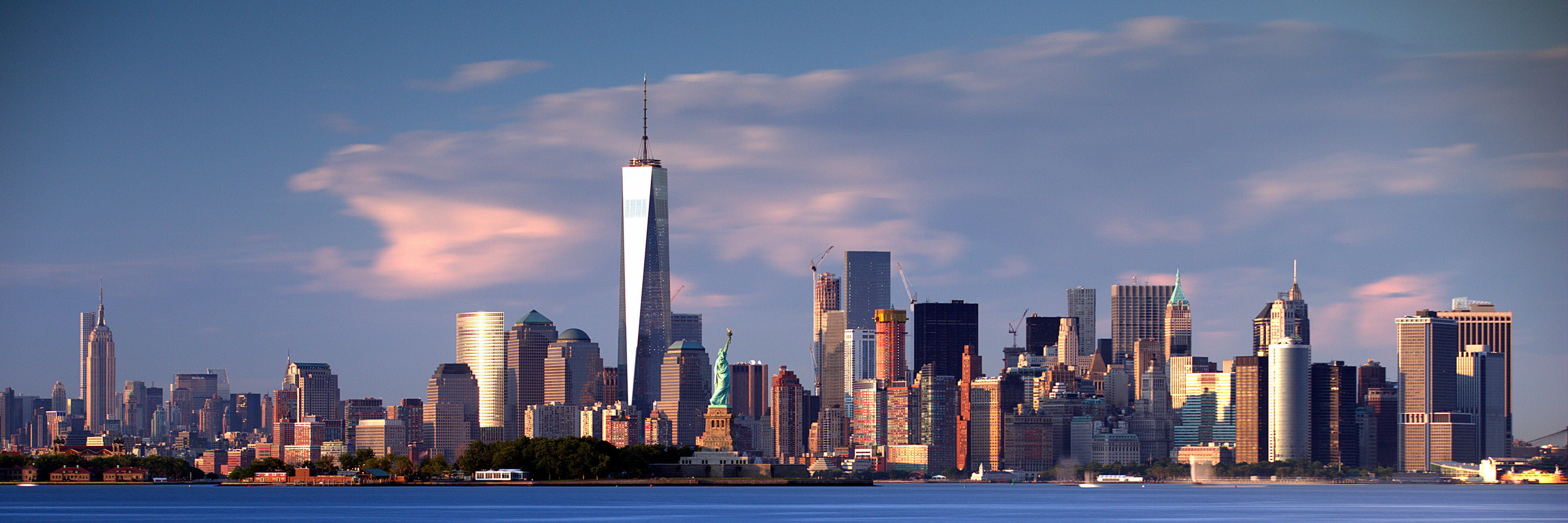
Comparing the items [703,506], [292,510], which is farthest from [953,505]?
[292,510]

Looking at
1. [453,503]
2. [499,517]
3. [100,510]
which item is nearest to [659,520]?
[499,517]

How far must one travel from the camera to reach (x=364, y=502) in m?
164

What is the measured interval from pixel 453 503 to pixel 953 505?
46.1m

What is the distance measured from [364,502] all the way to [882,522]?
1922 inches

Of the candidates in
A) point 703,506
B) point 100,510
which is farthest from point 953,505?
point 100,510

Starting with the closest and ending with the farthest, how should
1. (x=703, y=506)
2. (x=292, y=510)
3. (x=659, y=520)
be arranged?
(x=659, y=520), (x=292, y=510), (x=703, y=506)

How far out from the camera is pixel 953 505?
180625 millimetres

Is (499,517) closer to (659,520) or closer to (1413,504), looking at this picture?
(659,520)

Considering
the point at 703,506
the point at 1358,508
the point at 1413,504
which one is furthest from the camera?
the point at 1413,504

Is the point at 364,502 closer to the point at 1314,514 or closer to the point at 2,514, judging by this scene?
the point at 2,514

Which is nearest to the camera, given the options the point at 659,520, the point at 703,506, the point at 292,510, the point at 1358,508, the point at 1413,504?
the point at 659,520

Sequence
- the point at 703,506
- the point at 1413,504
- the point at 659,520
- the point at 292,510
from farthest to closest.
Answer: the point at 1413,504, the point at 703,506, the point at 292,510, the point at 659,520

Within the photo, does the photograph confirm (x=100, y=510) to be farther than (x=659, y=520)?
Yes

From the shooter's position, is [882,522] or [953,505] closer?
[882,522]
